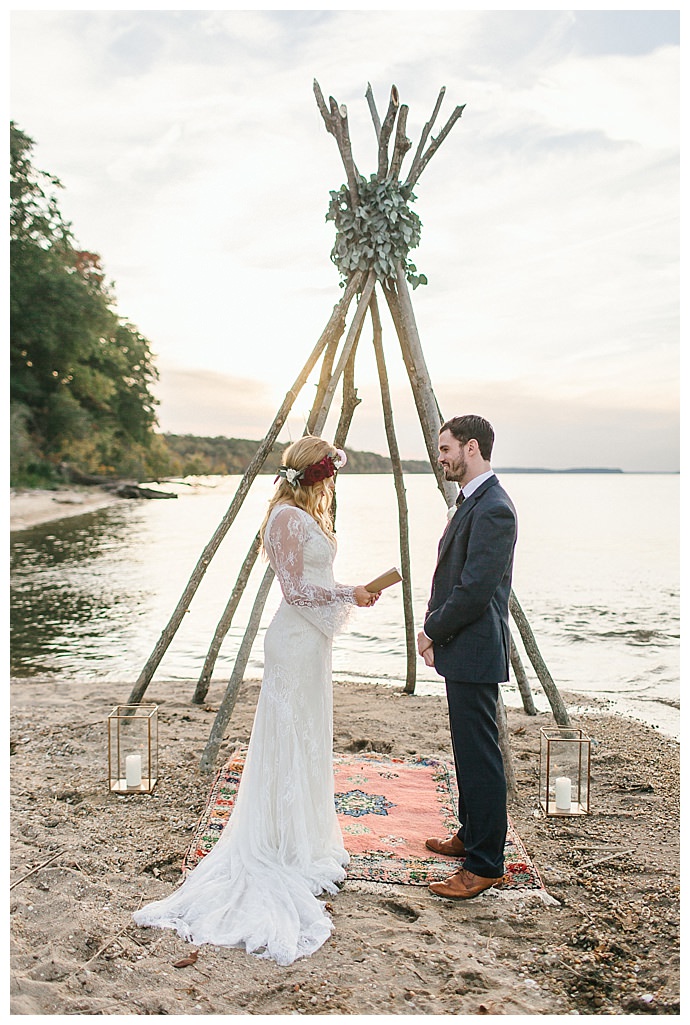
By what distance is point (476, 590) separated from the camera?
122 inches

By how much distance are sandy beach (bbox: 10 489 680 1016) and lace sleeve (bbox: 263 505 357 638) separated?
1.12m

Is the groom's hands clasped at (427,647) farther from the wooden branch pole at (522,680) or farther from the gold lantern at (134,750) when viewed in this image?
the gold lantern at (134,750)

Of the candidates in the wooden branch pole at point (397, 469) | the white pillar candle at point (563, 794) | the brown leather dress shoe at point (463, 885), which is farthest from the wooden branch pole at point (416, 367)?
the brown leather dress shoe at point (463, 885)

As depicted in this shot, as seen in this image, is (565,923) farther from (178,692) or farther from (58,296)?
(58,296)

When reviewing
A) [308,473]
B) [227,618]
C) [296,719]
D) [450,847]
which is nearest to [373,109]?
[308,473]

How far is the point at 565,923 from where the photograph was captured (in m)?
3.02

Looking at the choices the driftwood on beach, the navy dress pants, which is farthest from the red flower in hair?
the driftwood on beach

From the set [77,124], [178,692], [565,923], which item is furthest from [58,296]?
[565,923]

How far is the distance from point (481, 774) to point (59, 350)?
2608 centimetres

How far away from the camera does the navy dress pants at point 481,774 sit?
3.23 meters

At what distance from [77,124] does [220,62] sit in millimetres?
5535

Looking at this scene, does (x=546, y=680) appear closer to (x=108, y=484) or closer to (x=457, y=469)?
(x=457, y=469)

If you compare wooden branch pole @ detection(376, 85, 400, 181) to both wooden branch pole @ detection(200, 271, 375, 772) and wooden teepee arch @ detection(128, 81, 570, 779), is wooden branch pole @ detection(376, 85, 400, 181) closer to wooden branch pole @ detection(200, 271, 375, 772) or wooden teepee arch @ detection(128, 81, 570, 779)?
wooden teepee arch @ detection(128, 81, 570, 779)

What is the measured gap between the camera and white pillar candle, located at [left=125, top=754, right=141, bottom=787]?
4.25 metres
